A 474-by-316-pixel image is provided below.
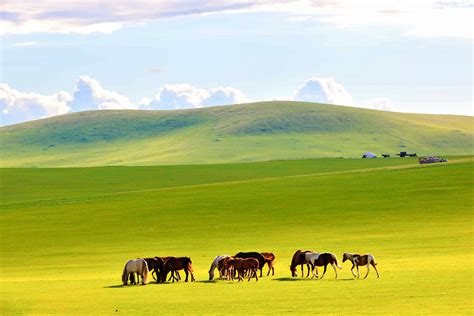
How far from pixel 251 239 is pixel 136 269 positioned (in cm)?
1579

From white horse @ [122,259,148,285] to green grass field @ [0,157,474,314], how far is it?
25.1 inches

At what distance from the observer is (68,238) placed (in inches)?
1876

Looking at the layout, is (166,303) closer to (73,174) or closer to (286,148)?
(73,174)

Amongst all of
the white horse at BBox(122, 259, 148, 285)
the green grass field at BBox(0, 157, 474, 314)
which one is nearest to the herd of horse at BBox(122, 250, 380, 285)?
the white horse at BBox(122, 259, 148, 285)

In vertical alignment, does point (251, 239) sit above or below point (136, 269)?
above

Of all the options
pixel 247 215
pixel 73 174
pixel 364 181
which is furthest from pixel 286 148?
pixel 247 215

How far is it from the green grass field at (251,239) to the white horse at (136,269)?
638 millimetres

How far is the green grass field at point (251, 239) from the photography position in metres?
22.7

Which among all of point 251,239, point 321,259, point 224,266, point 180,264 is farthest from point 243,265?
point 251,239

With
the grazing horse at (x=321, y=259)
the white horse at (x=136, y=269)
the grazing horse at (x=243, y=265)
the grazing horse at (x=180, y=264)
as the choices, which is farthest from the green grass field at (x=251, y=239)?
the grazing horse at (x=180, y=264)

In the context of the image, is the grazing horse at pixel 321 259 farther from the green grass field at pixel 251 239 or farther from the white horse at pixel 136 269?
the white horse at pixel 136 269

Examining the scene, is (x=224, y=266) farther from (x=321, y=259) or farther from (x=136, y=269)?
(x=321, y=259)

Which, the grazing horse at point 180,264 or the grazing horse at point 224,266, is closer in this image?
the grazing horse at point 224,266

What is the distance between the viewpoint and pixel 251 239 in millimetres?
44188
